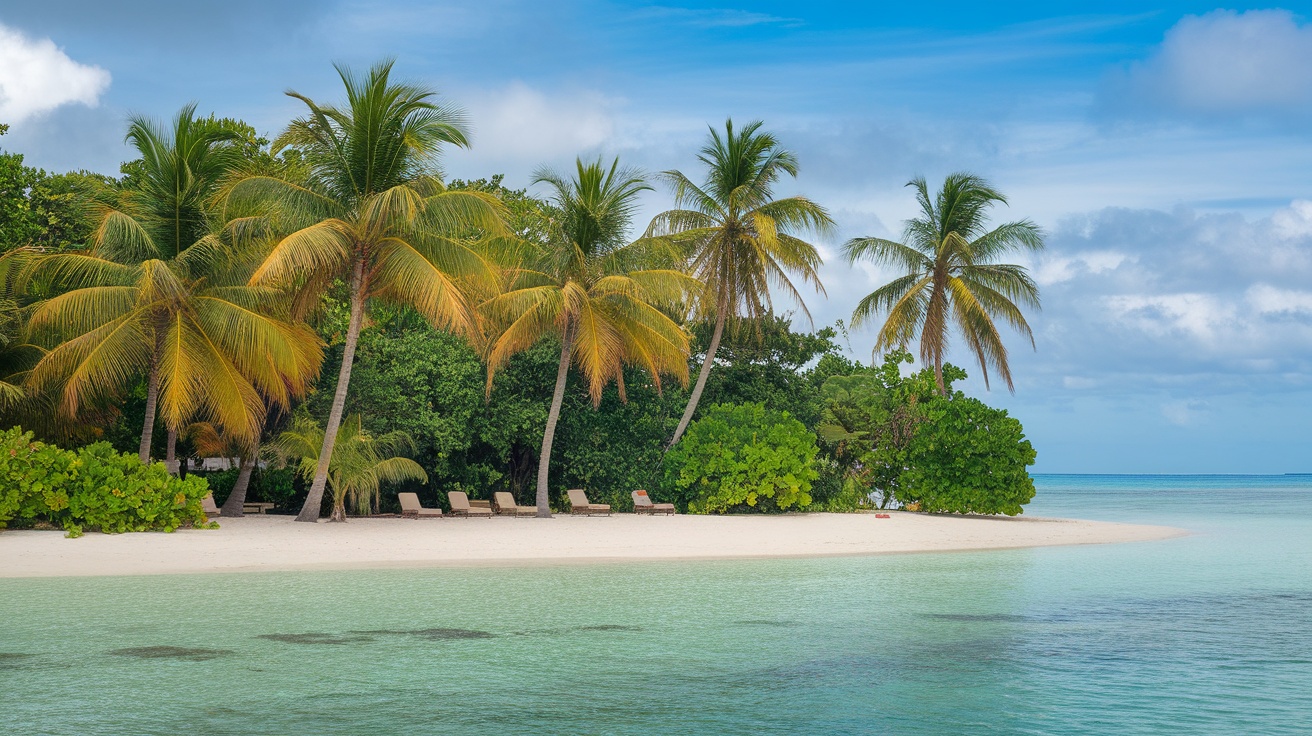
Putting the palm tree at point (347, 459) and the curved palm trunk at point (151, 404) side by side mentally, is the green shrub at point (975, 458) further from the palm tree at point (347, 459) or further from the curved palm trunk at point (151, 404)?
the curved palm trunk at point (151, 404)

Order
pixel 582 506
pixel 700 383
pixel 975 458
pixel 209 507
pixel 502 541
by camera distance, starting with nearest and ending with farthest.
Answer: pixel 502 541, pixel 209 507, pixel 582 506, pixel 975 458, pixel 700 383

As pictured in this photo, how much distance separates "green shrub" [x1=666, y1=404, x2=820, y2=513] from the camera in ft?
78.6

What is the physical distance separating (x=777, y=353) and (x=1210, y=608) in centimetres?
1641

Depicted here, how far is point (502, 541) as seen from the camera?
18.1 meters

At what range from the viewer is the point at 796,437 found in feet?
79.4

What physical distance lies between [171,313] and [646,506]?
34.7ft

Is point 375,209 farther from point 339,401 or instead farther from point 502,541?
point 502,541

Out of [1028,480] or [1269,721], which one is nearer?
[1269,721]

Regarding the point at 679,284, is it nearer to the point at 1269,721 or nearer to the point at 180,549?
the point at 180,549

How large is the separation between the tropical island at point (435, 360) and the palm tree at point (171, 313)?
0.18ft

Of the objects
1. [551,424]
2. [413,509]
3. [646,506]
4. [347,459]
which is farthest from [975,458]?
[347,459]

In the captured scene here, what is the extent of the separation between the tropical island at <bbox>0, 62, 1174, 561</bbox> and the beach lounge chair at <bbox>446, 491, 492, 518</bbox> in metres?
0.07

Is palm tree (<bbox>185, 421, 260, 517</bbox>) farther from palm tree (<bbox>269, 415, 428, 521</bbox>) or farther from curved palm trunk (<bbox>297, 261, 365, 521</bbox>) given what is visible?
curved palm trunk (<bbox>297, 261, 365, 521</bbox>)

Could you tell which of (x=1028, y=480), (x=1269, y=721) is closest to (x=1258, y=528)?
(x=1028, y=480)
